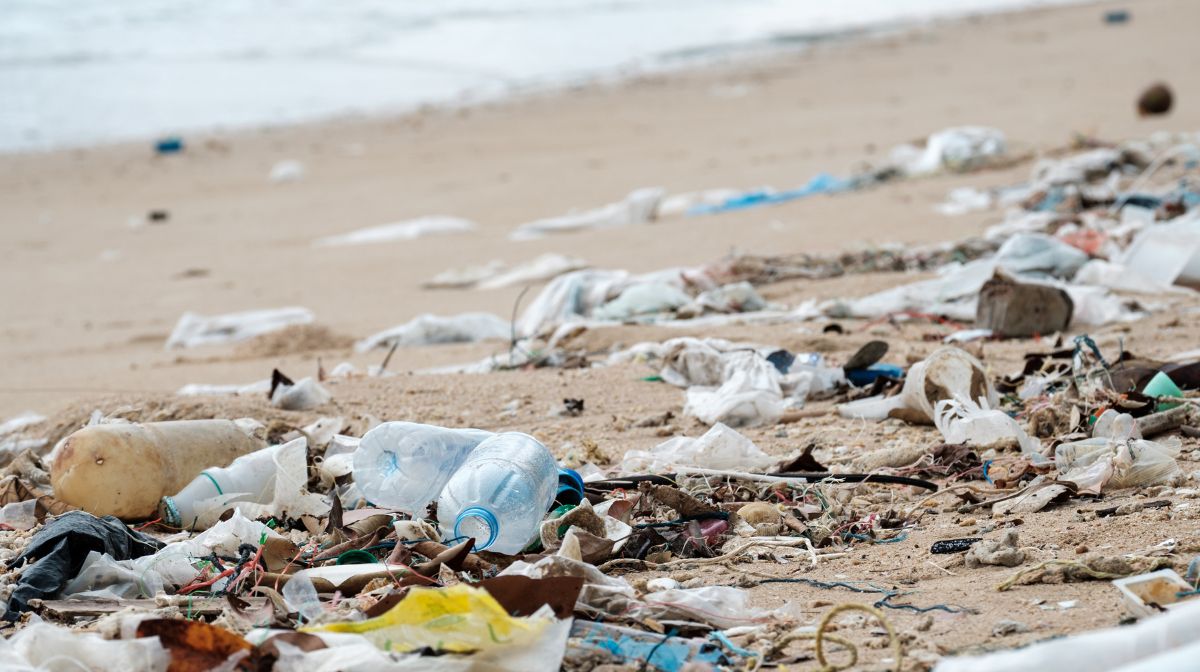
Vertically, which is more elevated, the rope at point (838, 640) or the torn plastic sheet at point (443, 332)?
the rope at point (838, 640)

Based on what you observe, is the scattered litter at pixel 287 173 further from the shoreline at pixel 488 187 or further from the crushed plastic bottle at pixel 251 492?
the crushed plastic bottle at pixel 251 492

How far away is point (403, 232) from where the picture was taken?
10180 millimetres

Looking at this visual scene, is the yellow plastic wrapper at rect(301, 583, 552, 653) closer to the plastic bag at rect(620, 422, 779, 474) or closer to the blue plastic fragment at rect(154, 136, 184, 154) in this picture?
the plastic bag at rect(620, 422, 779, 474)

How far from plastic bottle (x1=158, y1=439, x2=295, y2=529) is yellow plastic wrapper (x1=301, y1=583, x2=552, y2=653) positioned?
1.36 m

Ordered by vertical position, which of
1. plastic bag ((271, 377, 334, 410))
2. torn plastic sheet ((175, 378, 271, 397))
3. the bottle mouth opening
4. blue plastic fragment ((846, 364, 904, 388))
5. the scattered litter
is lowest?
the scattered litter

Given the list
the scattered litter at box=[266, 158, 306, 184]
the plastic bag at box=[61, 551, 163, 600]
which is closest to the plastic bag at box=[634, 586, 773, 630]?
the plastic bag at box=[61, 551, 163, 600]

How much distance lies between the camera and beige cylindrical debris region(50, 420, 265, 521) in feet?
11.6

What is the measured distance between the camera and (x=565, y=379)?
5184mm

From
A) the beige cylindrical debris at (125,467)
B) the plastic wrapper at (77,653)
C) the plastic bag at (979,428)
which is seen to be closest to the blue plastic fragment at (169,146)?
the beige cylindrical debris at (125,467)

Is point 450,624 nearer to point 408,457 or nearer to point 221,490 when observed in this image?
point 408,457

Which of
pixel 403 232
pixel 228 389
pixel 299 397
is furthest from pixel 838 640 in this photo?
pixel 403 232

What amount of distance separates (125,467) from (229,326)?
12.7 ft

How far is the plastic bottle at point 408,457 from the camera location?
3506 mm

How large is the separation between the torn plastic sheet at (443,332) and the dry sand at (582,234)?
0.16m
